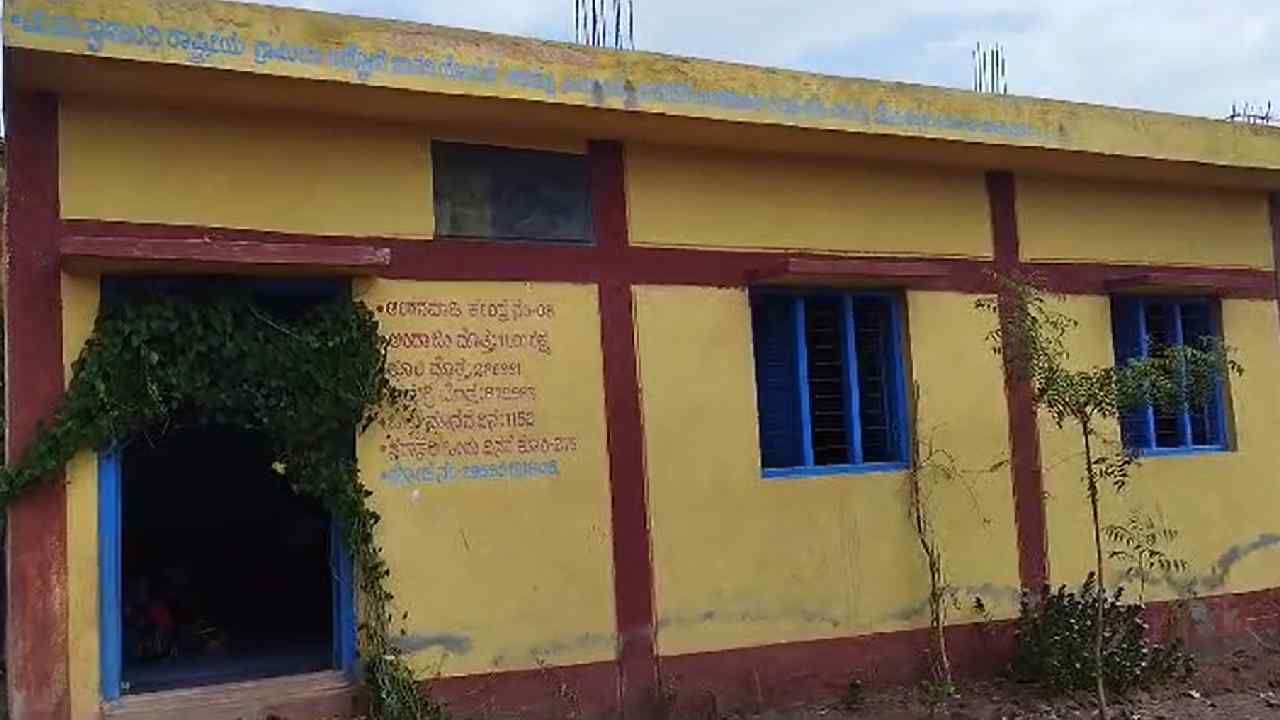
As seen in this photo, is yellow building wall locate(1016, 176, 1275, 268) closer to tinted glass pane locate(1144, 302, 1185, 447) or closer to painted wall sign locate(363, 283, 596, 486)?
tinted glass pane locate(1144, 302, 1185, 447)

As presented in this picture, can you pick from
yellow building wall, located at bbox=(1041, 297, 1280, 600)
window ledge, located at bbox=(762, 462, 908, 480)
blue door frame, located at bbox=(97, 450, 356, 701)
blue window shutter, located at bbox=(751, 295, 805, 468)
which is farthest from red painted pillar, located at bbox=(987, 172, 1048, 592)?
blue door frame, located at bbox=(97, 450, 356, 701)

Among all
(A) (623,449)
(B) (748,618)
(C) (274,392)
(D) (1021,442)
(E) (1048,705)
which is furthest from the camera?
(D) (1021,442)

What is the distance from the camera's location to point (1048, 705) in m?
8.22

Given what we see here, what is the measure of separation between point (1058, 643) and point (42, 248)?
256 inches

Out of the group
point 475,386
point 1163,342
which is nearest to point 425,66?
point 475,386

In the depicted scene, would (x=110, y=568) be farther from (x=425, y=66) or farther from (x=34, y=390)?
(x=425, y=66)

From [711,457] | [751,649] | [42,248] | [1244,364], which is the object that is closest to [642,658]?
[751,649]

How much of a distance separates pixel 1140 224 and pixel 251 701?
713 centimetres

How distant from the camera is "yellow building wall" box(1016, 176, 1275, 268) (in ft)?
30.4

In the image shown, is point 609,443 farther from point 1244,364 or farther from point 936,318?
point 1244,364

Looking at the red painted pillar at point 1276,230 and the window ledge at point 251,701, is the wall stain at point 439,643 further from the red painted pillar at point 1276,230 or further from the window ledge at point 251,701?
the red painted pillar at point 1276,230

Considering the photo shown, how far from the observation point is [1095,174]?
948cm

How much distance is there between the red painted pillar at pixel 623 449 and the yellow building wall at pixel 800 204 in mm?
143

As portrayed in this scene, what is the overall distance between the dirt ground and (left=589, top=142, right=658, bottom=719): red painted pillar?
2.85 feet
